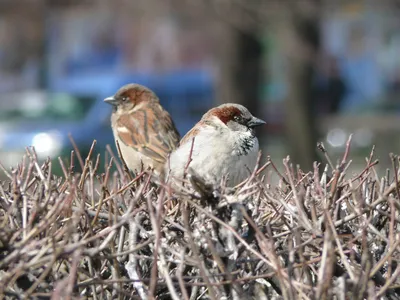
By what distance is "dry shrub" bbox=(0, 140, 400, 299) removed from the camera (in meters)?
2.16

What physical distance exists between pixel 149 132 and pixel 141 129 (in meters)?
0.06

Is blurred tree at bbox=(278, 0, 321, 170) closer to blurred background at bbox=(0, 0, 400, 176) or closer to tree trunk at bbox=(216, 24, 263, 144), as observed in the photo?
blurred background at bbox=(0, 0, 400, 176)

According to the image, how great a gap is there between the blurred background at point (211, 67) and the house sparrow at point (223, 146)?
6.61m

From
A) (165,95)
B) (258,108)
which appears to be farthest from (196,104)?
(258,108)

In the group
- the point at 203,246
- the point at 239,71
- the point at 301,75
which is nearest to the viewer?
the point at 203,246

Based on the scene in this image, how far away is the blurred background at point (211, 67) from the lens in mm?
11508

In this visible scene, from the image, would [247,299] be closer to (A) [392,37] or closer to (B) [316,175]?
(B) [316,175]

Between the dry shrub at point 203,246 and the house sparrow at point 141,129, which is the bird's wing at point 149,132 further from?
the dry shrub at point 203,246

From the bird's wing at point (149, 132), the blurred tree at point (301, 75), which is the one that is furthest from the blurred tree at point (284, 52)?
the bird's wing at point (149, 132)

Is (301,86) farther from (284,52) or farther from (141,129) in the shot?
(141,129)

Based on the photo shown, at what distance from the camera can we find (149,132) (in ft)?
19.5

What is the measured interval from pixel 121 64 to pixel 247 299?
18291mm

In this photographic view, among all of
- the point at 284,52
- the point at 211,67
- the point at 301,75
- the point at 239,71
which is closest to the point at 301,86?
the point at 301,75

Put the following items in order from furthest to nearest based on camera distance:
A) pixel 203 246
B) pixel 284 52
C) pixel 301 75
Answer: pixel 301 75
pixel 284 52
pixel 203 246
